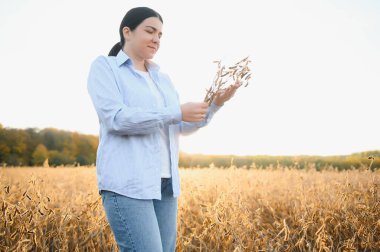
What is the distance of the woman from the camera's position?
1745 millimetres

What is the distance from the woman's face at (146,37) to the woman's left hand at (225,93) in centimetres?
46

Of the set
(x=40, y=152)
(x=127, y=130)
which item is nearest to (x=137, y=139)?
(x=127, y=130)

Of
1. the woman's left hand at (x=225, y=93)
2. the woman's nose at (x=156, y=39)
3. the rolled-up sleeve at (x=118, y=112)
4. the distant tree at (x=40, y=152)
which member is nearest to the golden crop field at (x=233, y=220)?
the woman's left hand at (x=225, y=93)

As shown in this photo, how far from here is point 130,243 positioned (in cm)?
173

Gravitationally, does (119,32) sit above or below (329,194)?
above

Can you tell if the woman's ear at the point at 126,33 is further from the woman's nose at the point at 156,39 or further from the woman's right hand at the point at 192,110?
the woman's right hand at the point at 192,110

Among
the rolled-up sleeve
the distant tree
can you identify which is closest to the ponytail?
the rolled-up sleeve

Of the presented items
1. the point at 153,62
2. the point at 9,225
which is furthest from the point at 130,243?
the point at 9,225

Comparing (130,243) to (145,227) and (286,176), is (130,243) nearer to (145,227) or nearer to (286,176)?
(145,227)

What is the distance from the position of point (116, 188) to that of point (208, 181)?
17.6 ft

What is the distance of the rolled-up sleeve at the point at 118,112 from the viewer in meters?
1.76

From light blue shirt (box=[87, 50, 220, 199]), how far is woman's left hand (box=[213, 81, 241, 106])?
0.41 m

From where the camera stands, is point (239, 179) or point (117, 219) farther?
point (239, 179)

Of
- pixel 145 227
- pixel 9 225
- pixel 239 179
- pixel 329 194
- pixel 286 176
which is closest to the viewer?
pixel 145 227
